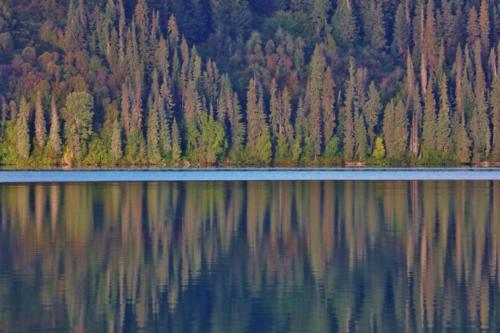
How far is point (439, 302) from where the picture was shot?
106ft

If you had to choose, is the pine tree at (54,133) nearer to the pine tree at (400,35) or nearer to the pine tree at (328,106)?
the pine tree at (328,106)

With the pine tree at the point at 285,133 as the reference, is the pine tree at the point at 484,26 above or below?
above

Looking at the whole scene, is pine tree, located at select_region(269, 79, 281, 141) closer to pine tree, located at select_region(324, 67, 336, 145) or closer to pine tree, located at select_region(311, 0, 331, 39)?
pine tree, located at select_region(324, 67, 336, 145)

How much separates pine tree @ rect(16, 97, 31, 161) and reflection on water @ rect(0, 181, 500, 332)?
67.4m

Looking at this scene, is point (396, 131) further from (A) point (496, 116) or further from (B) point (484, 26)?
(B) point (484, 26)

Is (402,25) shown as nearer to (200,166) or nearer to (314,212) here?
(200,166)

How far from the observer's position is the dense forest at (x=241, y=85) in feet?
465

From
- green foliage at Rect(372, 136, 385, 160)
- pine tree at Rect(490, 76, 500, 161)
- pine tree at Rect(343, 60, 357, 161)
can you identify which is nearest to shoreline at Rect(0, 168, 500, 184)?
green foliage at Rect(372, 136, 385, 160)

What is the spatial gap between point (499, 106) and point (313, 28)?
139 feet

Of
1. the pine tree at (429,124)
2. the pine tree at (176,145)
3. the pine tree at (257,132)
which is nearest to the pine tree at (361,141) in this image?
the pine tree at (429,124)

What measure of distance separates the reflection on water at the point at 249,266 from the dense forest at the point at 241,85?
7422cm

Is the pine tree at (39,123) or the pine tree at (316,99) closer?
the pine tree at (39,123)

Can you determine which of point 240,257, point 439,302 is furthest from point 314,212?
point 439,302

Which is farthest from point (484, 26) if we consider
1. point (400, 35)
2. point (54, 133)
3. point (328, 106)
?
point (54, 133)
